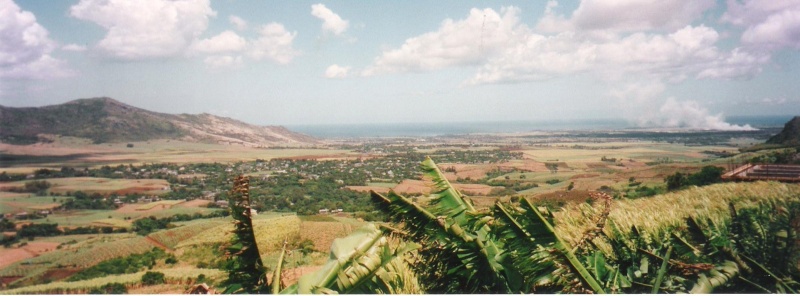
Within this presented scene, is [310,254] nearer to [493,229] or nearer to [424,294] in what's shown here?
[424,294]

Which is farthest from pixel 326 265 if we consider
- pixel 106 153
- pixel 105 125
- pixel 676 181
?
pixel 105 125

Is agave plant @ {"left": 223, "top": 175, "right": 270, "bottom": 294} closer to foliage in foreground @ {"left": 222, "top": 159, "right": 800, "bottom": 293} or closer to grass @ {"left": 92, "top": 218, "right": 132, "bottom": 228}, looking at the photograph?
foliage in foreground @ {"left": 222, "top": 159, "right": 800, "bottom": 293}

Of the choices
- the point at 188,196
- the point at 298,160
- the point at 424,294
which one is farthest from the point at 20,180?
the point at 424,294

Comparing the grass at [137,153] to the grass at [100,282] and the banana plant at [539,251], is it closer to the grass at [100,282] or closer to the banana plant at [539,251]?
the grass at [100,282]

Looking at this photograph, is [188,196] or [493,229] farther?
[188,196]

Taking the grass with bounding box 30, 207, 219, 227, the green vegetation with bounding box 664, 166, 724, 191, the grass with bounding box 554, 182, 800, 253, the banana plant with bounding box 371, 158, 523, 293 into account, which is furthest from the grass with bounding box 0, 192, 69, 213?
the green vegetation with bounding box 664, 166, 724, 191

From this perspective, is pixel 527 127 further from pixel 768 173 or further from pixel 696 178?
pixel 768 173
